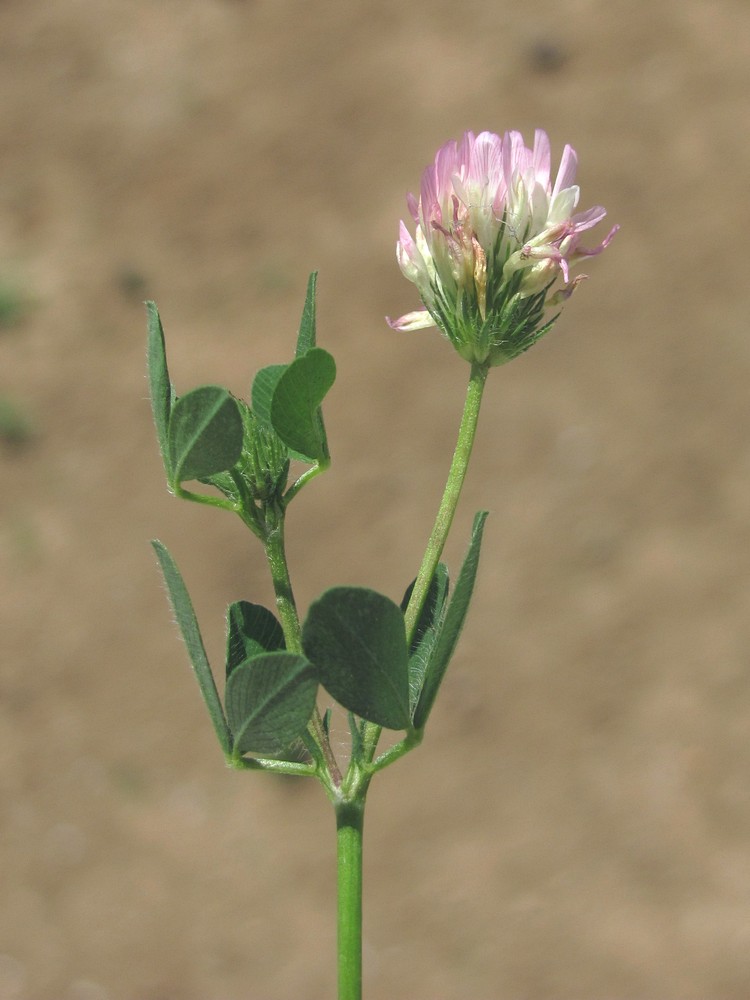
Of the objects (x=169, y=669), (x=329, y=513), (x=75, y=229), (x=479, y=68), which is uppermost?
(x=479, y=68)

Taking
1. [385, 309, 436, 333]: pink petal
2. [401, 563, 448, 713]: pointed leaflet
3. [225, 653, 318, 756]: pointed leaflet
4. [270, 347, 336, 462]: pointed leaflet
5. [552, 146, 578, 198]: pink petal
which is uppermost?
[552, 146, 578, 198]: pink petal

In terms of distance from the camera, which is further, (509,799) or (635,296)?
(635,296)

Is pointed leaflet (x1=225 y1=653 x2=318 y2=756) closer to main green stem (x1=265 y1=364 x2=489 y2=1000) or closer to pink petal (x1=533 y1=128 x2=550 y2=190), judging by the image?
main green stem (x1=265 y1=364 x2=489 y2=1000)

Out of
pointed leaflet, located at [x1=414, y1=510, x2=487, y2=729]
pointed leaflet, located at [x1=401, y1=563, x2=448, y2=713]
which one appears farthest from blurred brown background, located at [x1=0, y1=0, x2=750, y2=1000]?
pointed leaflet, located at [x1=414, y1=510, x2=487, y2=729]

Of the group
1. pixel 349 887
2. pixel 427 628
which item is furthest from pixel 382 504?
pixel 349 887

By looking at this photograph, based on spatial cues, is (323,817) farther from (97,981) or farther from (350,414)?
(350,414)

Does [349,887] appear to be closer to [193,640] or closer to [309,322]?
[193,640]

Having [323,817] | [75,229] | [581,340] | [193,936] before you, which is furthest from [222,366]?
[193,936]
